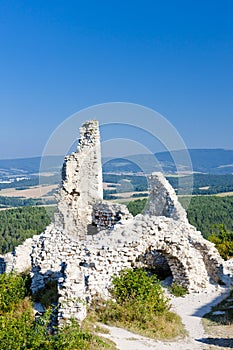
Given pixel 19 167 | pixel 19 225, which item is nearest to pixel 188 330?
pixel 19 225

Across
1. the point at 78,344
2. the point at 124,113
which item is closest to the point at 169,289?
the point at 78,344

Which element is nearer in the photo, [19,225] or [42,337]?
[42,337]

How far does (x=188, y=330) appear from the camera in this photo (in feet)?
29.9

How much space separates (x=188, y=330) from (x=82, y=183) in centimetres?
762

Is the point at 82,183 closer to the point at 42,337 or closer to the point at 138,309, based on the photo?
the point at 138,309

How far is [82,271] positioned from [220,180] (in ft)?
176

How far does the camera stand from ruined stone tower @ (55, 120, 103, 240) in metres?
15.2

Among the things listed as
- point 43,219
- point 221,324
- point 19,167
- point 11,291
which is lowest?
point 43,219

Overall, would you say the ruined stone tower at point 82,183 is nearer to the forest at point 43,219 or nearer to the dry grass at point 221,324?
the dry grass at point 221,324

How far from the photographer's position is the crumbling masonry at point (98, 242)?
9.97 metres

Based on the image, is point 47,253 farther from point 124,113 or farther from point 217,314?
point 124,113

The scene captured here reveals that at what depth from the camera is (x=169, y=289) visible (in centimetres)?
1244

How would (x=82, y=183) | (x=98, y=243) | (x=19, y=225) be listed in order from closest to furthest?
(x=98, y=243) < (x=82, y=183) < (x=19, y=225)

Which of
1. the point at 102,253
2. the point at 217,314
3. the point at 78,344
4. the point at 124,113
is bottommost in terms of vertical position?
the point at 217,314
